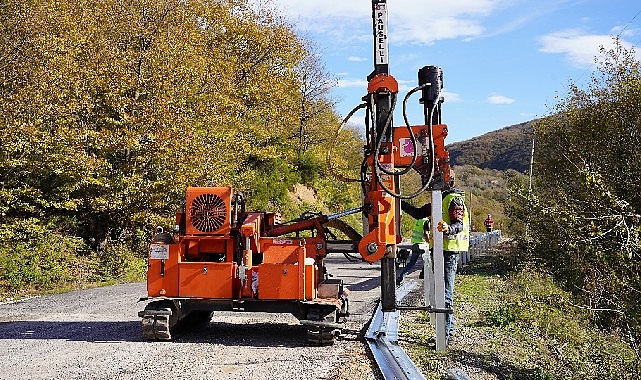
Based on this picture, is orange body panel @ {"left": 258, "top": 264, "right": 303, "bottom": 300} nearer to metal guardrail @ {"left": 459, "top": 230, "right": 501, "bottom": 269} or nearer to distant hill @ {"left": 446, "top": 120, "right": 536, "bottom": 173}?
metal guardrail @ {"left": 459, "top": 230, "right": 501, "bottom": 269}

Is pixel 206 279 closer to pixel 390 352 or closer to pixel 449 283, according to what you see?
pixel 390 352

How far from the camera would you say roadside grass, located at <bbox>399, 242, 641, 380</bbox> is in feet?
24.6

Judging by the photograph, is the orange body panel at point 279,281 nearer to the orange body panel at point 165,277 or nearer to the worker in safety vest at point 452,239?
the orange body panel at point 165,277

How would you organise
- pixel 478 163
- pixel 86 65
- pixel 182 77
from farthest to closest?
1. pixel 478 163
2. pixel 182 77
3. pixel 86 65

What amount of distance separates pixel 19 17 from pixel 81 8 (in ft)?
8.69

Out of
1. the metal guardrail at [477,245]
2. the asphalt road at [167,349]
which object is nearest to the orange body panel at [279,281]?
→ the asphalt road at [167,349]

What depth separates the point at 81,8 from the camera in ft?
68.6

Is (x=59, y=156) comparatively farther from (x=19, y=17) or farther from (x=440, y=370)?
(x=440, y=370)

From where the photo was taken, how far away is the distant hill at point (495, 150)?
11740 cm

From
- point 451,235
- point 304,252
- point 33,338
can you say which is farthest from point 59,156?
point 451,235

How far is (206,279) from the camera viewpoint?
9070mm

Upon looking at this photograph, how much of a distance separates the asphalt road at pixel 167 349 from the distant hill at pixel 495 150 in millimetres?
102186

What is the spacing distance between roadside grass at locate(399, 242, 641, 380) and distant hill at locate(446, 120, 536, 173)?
101214mm

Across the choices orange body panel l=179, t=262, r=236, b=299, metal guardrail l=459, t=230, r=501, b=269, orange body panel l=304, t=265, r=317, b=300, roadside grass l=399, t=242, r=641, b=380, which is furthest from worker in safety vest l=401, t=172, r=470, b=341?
metal guardrail l=459, t=230, r=501, b=269
